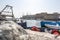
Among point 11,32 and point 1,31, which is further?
point 11,32

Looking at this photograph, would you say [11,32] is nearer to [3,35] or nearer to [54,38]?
[3,35]

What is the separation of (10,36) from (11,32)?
0.25 m

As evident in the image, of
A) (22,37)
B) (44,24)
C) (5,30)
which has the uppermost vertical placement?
(5,30)

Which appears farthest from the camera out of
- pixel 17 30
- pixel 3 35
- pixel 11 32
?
pixel 17 30

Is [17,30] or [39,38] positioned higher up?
[17,30]

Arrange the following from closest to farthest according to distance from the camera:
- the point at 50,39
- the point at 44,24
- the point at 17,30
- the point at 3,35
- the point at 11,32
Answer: the point at 3,35, the point at 11,32, the point at 17,30, the point at 50,39, the point at 44,24

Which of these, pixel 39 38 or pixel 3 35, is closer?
pixel 3 35

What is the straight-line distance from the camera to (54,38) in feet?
24.7

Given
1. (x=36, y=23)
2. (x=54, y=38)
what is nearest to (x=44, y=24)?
(x=36, y=23)

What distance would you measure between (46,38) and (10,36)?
263 cm

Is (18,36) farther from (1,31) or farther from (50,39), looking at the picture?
(50,39)

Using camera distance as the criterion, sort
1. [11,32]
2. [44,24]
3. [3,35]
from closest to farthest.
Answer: [3,35]
[11,32]
[44,24]

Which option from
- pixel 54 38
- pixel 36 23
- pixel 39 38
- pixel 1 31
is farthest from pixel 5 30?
pixel 36 23

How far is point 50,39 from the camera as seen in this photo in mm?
7219
